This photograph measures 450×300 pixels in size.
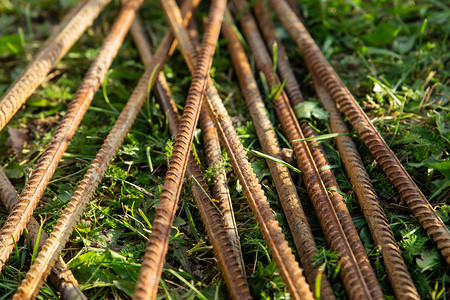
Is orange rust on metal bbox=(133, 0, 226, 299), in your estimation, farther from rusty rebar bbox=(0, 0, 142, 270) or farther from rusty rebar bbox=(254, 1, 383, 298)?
rusty rebar bbox=(0, 0, 142, 270)

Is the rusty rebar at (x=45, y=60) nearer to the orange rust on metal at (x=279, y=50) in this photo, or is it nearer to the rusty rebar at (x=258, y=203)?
the rusty rebar at (x=258, y=203)

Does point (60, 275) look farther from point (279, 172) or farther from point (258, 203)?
point (279, 172)

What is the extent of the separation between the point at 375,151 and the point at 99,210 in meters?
1.78

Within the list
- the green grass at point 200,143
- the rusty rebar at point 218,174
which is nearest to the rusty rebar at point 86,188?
the green grass at point 200,143

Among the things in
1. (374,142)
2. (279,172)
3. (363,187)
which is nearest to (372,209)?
(363,187)

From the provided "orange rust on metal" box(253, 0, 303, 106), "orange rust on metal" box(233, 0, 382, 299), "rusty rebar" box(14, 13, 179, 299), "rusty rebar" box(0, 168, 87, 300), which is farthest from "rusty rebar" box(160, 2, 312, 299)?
"rusty rebar" box(0, 168, 87, 300)

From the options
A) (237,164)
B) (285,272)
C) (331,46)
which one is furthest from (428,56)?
(285,272)

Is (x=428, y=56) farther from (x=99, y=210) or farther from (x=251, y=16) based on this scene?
(x=99, y=210)

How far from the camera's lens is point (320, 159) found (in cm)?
251

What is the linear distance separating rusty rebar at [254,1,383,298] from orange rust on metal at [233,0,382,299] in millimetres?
11

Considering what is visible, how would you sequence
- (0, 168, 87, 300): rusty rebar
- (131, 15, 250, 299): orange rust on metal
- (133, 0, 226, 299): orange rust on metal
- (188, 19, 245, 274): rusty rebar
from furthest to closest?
1. (188, 19, 245, 274): rusty rebar
2. (0, 168, 87, 300): rusty rebar
3. (131, 15, 250, 299): orange rust on metal
4. (133, 0, 226, 299): orange rust on metal

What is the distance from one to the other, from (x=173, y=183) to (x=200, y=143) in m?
0.71

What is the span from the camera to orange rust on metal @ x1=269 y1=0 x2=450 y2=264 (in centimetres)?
208

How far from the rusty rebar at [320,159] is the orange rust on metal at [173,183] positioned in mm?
585
